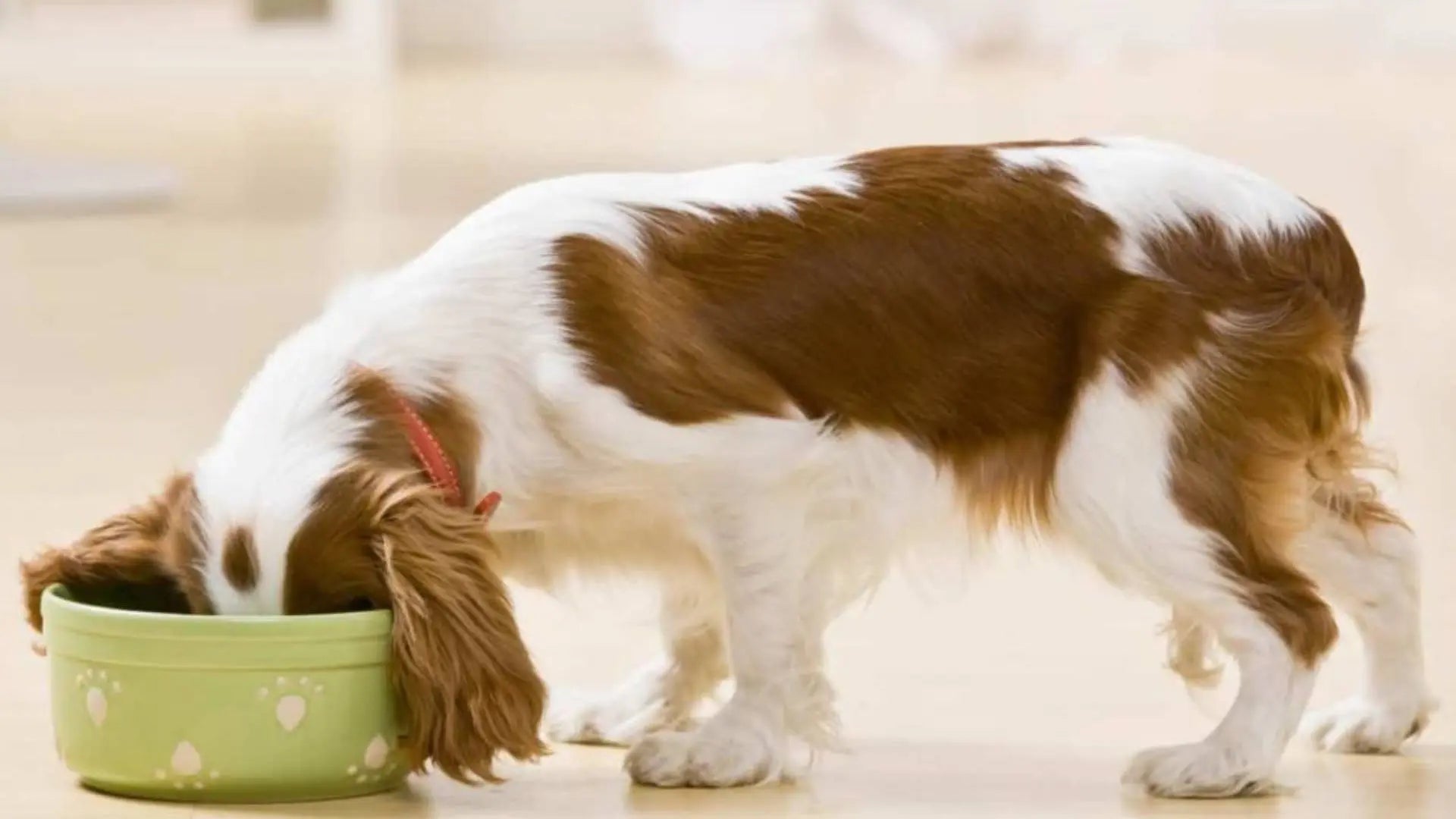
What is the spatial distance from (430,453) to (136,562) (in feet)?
1.00

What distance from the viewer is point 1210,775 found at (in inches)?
110

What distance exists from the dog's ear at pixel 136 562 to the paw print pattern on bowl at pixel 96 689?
0.11 meters

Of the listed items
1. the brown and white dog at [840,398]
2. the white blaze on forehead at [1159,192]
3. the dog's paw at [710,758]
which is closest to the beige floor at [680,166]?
the dog's paw at [710,758]

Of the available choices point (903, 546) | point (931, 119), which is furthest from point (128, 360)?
point (931, 119)

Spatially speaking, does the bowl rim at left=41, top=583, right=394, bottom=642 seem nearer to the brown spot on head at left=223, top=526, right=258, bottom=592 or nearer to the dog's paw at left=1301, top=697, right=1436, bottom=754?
the brown spot on head at left=223, top=526, right=258, bottom=592

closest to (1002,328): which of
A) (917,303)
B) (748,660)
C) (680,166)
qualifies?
(917,303)

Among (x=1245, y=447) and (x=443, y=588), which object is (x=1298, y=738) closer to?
(x=1245, y=447)

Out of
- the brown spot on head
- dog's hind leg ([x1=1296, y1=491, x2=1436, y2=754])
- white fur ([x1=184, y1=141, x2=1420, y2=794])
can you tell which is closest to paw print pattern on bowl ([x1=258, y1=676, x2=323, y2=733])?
the brown spot on head

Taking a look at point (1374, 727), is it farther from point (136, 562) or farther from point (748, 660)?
point (136, 562)

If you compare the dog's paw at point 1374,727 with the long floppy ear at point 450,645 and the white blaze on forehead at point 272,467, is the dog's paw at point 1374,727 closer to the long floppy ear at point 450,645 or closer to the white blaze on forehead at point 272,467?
the long floppy ear at point 450,645

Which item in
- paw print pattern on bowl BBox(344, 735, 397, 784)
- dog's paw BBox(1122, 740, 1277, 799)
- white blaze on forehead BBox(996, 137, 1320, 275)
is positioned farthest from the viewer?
white blaze on forehead BBox(996, 137, 1320, 275)

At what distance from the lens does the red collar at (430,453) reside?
271 centimetres

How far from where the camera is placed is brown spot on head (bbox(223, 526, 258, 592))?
2.61 meters

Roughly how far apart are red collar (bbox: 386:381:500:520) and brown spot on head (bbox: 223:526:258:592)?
0.63 feet
